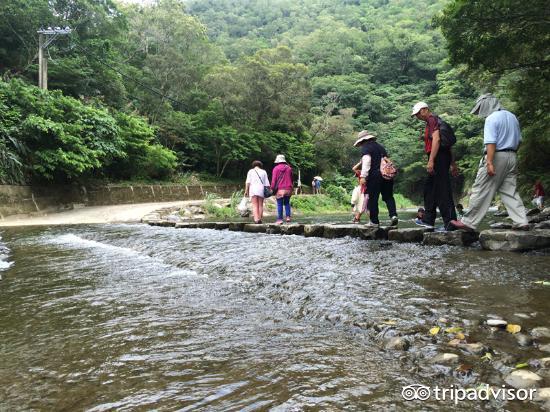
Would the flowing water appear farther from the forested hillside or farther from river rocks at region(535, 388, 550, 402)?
the forested hillside

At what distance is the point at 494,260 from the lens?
13.7ft

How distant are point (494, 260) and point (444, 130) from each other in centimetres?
219

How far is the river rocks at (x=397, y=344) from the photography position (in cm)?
226

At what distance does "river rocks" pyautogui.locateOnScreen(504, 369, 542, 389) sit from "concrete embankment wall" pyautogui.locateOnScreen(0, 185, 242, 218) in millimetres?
16579

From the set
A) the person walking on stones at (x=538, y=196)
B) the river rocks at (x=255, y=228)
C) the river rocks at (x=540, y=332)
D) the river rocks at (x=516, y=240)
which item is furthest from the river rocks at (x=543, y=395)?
the person walking on stones at (x=538, y=196)

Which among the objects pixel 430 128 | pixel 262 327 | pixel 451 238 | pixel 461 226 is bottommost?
pixel 262 327

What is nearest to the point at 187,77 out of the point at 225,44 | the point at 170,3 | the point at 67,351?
the point at 170,3

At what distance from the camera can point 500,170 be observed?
5.11m

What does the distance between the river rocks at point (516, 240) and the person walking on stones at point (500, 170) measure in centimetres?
44

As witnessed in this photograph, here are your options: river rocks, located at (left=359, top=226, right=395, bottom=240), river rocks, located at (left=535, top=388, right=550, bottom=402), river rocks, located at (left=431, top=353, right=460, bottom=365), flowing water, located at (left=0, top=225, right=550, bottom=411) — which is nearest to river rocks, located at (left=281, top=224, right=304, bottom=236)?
river rocks, located at (left=359, top=226, right=395, bottom=240)

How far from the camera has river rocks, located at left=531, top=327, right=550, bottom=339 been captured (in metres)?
2.23

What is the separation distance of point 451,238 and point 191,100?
27.7 m

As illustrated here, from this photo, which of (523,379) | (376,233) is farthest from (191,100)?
(523,379)

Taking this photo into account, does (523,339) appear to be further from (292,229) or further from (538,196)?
(538,196)
